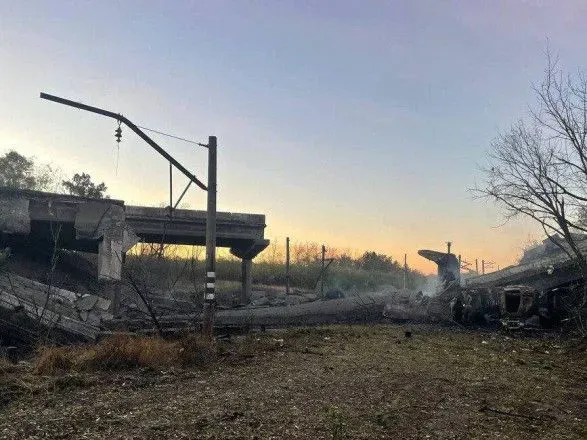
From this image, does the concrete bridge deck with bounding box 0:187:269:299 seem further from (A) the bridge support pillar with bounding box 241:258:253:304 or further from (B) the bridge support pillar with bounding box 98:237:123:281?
(A) the bridge support pillar with bounding box 241:258:253:304

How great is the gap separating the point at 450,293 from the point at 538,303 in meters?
3.51

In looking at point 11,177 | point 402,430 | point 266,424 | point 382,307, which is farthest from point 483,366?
point 11,177

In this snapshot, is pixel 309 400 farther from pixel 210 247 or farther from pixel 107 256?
pixel 107 256

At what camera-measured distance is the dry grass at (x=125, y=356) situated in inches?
343

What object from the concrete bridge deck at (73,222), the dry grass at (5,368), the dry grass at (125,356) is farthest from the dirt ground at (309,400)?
the concrete bridge deck at (73,222)

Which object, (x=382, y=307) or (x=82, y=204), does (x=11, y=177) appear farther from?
(x=382, y=307)

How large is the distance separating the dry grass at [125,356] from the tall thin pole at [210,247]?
109cm

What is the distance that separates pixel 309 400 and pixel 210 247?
18.5 ft

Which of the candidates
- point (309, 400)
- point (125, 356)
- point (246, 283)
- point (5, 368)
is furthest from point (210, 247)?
point (246, 283)

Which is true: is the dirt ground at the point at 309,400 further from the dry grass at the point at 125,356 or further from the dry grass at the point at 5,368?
the dry grass at the point at 125,356

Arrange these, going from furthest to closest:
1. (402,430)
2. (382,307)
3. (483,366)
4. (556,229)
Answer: (382,307) < (556,229) < (483,366) < (402,430)

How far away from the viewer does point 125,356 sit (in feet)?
30.8

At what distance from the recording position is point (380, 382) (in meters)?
8.98

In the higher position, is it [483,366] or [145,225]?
[145,225]
